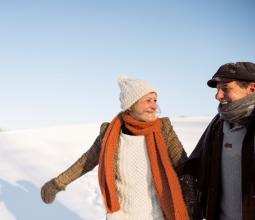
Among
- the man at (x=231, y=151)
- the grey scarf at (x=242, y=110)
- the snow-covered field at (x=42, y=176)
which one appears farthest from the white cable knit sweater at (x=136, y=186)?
the snow-covered field at (x=42, y=176)

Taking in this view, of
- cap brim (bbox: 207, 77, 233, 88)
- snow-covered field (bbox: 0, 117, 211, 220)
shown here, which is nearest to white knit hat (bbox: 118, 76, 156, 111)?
cap brim (bbox: 207, 77, 233, 88)

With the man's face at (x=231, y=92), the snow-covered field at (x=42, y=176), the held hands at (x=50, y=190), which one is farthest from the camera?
the snow-covered field at (x=42, y=176)

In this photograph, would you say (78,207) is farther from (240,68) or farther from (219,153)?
(240,68)

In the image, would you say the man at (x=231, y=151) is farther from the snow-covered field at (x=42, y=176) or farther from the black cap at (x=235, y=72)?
the snow-covered field at (x=42, y=176)

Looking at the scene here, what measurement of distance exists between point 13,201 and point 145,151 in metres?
4.26

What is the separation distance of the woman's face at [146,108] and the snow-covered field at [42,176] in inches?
125

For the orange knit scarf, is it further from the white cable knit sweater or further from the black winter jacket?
the black winter jacket

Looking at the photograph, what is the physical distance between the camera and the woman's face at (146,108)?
340 cm

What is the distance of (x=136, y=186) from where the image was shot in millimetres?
3365

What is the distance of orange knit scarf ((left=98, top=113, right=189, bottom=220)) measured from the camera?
334 cm

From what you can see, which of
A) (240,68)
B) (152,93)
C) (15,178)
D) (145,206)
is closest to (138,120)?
(152,93)

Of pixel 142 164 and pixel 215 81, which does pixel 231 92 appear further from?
pixel 142 164

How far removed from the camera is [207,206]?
130 inches

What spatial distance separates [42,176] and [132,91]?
5841 mm
